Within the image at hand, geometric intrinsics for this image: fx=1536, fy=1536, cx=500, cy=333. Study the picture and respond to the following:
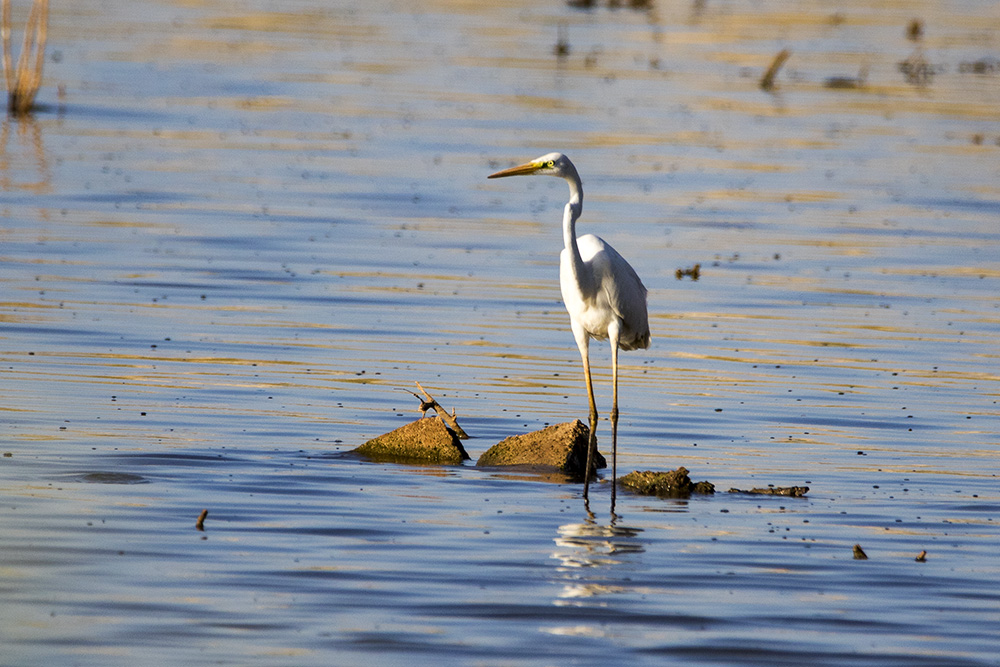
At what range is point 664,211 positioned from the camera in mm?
22156

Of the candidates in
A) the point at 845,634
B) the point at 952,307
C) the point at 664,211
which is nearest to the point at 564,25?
the point at 664,211

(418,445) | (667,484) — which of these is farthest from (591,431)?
(418,445)

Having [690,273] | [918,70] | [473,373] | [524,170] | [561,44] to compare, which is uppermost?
[561,44]

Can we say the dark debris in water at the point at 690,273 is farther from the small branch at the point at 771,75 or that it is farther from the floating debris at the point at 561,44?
the floating debris at the point at 561,44

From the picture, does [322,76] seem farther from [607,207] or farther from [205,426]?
[205,426]

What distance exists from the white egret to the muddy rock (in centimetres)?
19

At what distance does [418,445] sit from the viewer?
11.0 m

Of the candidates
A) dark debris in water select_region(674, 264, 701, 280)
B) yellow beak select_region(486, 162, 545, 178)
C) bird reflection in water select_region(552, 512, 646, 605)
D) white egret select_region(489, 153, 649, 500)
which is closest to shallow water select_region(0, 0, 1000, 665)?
bird reflection in water select_region(552, 512, 646, 605)

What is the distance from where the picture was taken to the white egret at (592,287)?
10.8 meters

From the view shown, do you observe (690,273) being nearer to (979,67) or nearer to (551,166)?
(551,166)

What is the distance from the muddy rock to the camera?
1033 centimetres

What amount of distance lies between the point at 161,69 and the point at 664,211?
613 inches

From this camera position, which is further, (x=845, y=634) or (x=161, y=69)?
(x=161, y=69)

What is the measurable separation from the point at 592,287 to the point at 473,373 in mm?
2836
